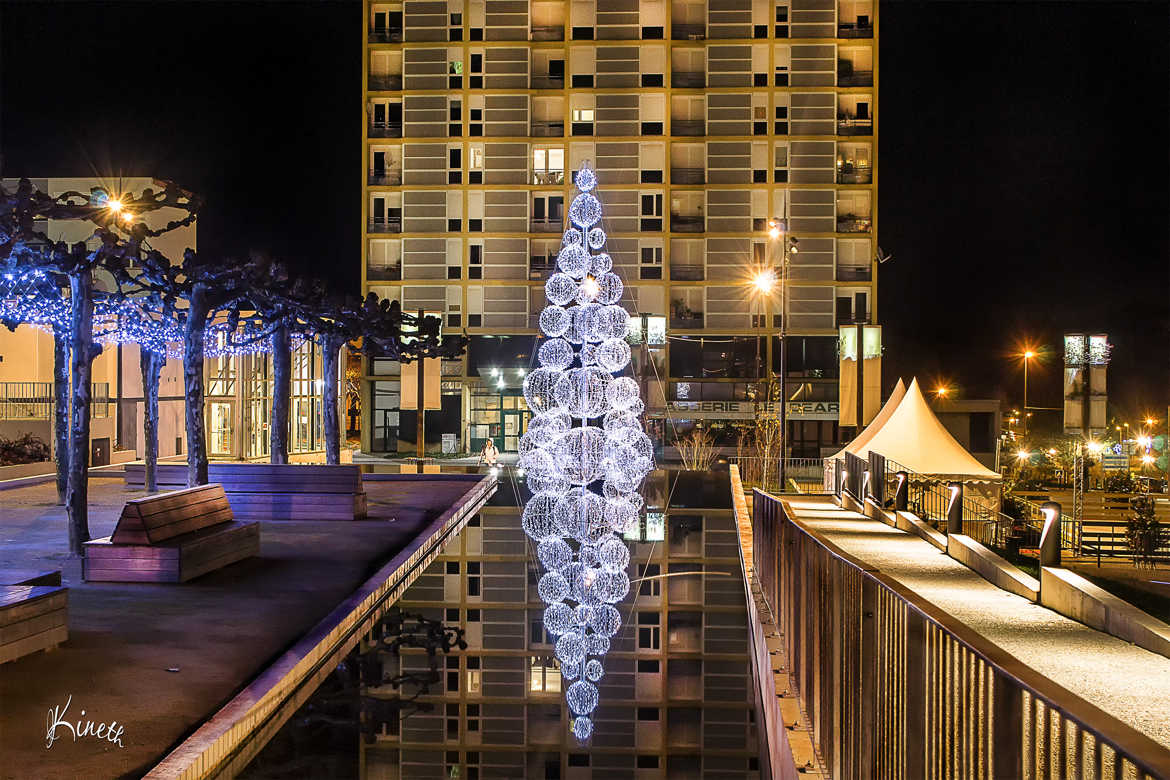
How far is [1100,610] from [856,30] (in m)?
41.9

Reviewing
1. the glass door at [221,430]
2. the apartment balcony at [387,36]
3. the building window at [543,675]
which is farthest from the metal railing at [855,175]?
the building window at [543,675]

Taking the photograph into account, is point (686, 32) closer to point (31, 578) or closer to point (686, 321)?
point (686, 321)

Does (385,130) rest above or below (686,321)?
above

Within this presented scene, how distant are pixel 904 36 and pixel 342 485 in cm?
4028

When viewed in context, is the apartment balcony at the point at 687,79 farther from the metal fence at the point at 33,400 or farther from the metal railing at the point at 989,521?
the metal fence at the point at 33,400

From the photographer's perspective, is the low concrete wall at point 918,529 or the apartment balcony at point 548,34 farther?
the apartment balcony at point 548,34

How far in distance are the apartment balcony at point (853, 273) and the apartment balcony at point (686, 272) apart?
592 cm

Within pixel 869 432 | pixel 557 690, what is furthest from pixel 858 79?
pixel 557 690

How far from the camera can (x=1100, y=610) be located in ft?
27.5

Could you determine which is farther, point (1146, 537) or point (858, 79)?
point (858, 79)

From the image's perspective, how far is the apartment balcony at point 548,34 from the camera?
46562 mm

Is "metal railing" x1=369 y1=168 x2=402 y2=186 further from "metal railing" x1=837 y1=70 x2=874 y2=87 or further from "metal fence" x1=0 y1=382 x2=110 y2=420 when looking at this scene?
"metal railing" x1=837 y1=70 x2=874 y2=87

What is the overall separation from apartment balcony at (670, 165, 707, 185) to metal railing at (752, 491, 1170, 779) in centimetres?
4118

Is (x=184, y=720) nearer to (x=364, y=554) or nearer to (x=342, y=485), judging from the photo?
(x=364, y=554)
